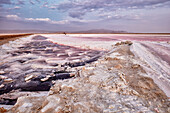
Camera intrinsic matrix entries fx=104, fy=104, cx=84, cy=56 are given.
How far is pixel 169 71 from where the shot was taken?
2.43 meters

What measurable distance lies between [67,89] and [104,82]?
0.63m

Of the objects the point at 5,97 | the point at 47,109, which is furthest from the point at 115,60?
the point at 5,97

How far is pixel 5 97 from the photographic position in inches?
69.2

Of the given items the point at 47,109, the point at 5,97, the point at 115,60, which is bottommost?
the point at 5,97

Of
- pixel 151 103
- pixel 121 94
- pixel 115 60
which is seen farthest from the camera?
pixel 115 60

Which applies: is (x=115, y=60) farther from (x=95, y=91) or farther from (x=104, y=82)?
(x=95, y=91)

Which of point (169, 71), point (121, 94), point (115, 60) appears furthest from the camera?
point (115, 60)

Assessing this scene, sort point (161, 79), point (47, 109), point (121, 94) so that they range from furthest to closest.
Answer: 1. point (161, 79)
2. point (121, 94)
3. point (47, 109)

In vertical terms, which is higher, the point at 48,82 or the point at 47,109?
the point at 47,109

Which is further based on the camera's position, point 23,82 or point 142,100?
point 23,82

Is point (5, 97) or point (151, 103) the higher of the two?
point (151, 103)

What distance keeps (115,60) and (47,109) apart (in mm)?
2396

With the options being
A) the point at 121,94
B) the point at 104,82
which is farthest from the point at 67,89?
the point at 121,94

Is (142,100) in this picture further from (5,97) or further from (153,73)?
(5,97)
